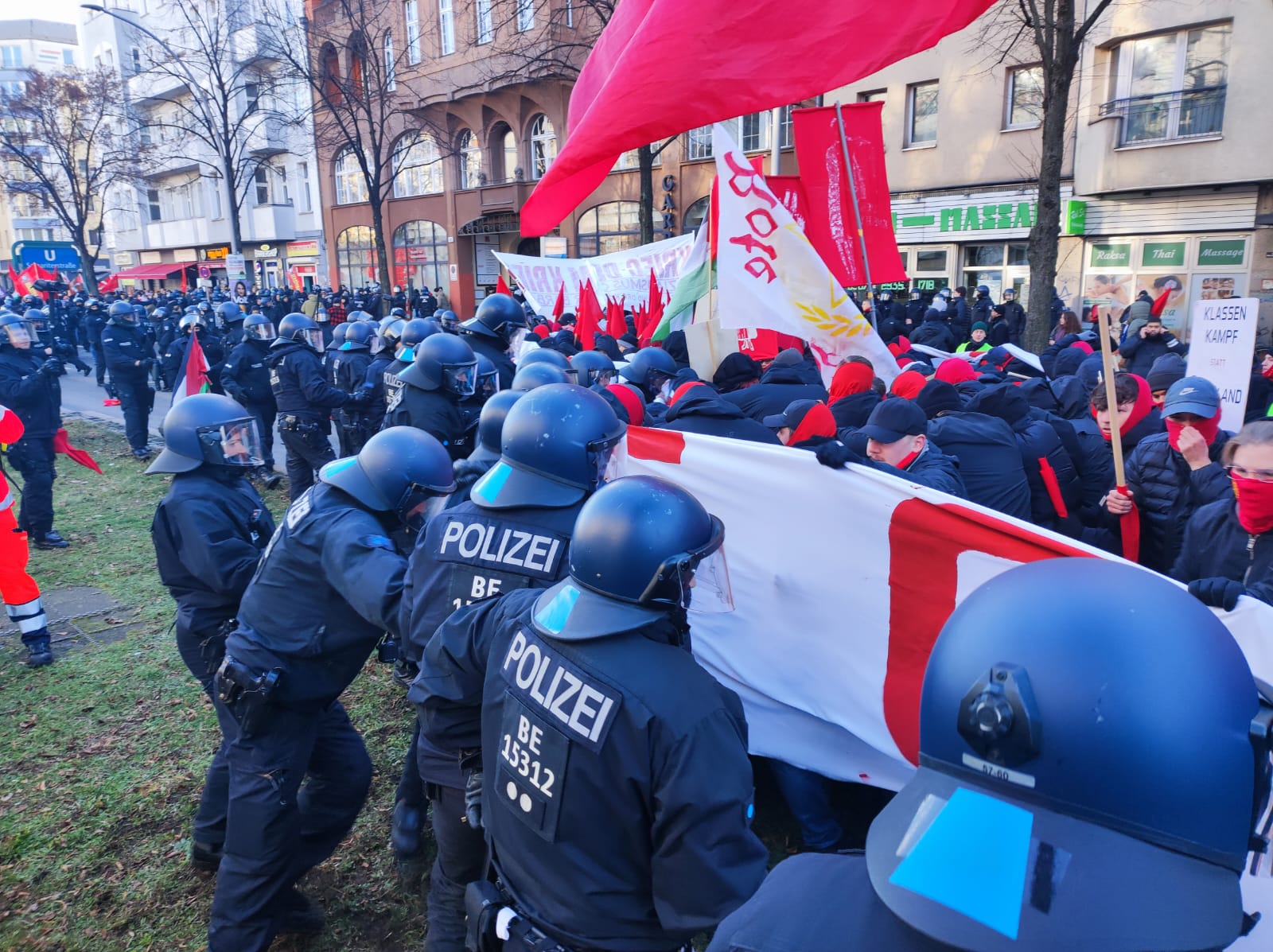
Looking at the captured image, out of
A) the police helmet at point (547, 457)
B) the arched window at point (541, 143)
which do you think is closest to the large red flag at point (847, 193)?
the police helmet at point (547, 457)

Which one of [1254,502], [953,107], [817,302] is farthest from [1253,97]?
[1254,502]

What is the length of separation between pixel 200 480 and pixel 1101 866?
3845 mm

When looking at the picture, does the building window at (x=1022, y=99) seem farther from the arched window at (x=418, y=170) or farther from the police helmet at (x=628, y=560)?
the police helmet at (x=628, y=560)

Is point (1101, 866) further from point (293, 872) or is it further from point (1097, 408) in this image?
point (1097, 408)

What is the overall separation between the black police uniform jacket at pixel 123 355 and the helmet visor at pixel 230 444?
9985 mm

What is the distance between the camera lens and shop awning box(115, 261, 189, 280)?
51.8 meters

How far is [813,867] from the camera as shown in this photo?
4.20ft

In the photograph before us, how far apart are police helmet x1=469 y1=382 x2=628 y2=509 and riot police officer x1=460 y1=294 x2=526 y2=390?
4.69 metres

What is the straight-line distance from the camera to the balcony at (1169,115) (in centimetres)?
1777

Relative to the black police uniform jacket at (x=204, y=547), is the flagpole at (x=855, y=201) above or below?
above

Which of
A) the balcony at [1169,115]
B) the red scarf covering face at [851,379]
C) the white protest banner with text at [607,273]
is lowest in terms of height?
the red scarf covering face at [851,379]

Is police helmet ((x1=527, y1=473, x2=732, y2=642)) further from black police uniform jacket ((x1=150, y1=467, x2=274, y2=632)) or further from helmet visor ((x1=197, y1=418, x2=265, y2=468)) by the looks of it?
helmet visor ((x1=197, y1=418, x2=265, y2=468))

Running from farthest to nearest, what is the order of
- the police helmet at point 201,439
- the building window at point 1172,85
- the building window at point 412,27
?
the building window at point 412,27 → the building window at point 1172,85 → the police helmet at point 201,439

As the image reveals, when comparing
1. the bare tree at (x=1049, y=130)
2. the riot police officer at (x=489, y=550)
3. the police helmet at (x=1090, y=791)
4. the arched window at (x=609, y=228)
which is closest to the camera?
the police helmet at (x=1090, y=791)
